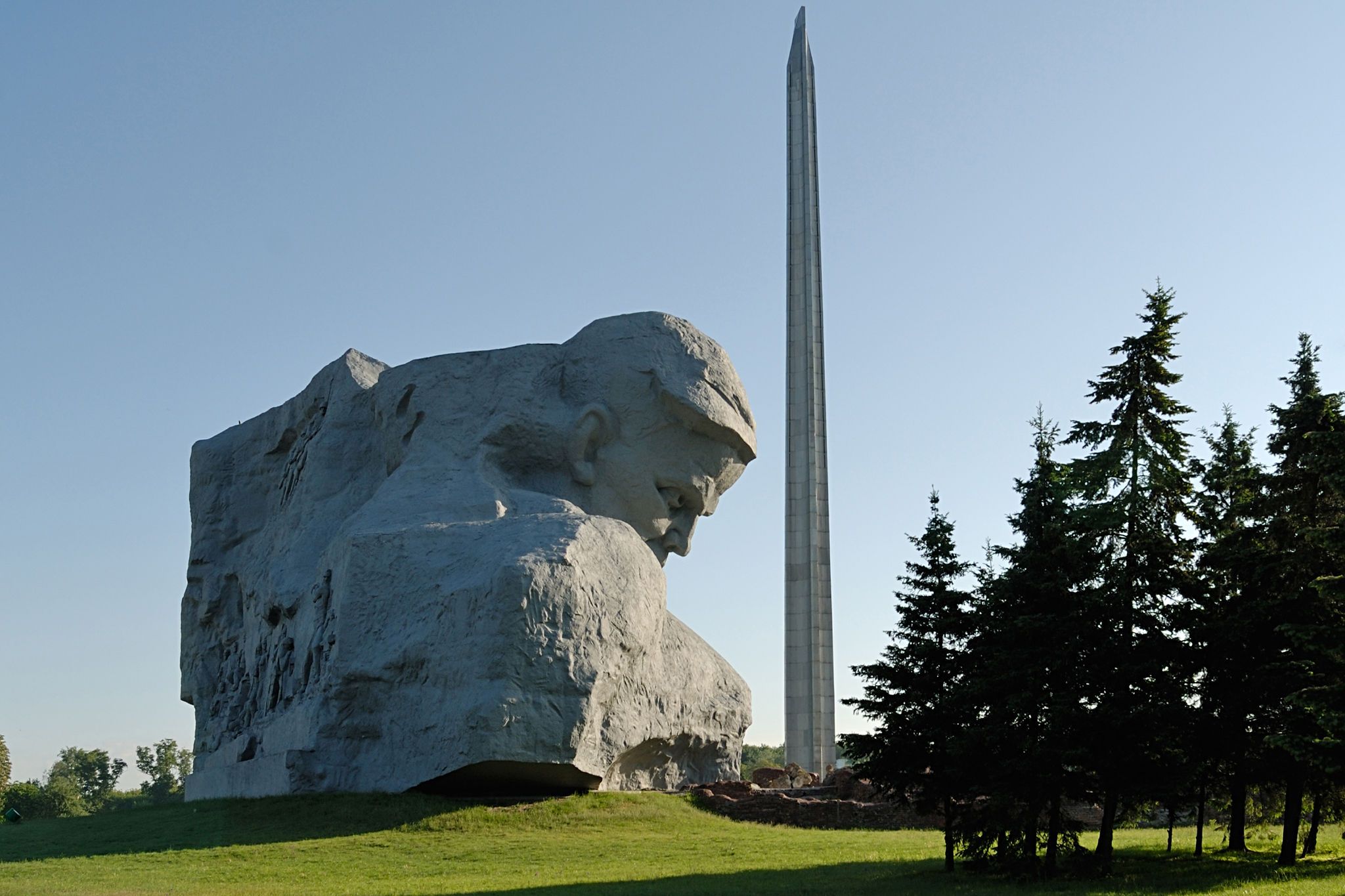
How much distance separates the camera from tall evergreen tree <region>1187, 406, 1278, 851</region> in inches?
588

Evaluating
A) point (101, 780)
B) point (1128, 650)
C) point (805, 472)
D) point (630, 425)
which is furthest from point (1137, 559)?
point (101, 780)

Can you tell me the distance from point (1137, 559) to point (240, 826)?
47.2 ft

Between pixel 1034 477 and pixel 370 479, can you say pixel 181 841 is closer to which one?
pixel 370 479

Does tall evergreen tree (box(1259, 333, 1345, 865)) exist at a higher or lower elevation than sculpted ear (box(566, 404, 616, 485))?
lower

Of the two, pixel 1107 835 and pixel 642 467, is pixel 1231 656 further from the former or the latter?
pixel 642 467

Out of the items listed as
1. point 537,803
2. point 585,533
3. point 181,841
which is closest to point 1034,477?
point 585,533

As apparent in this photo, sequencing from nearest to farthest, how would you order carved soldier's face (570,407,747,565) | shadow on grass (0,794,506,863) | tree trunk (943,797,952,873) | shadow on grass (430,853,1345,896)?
shadow on grass (430,853,1345,896)
tree trunk (943,797,952,873)
shadow on grass (0,794,506,863)
carved soldier's face (570,407,747,565)

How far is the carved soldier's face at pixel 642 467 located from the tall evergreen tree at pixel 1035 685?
1155cm

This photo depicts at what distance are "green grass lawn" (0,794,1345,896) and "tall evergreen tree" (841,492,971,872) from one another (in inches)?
46.2

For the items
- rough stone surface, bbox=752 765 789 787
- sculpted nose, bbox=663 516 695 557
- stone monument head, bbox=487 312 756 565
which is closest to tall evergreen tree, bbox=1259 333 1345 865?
stone monument head, bbox=487 312 756 565

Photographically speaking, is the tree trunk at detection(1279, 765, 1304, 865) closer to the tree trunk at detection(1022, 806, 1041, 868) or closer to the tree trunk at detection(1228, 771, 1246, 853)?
the tree trunk at detection(1228, 771, 1246, 853)

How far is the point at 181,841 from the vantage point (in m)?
19.2

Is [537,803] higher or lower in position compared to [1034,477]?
lower

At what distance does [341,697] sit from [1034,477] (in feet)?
40.8
